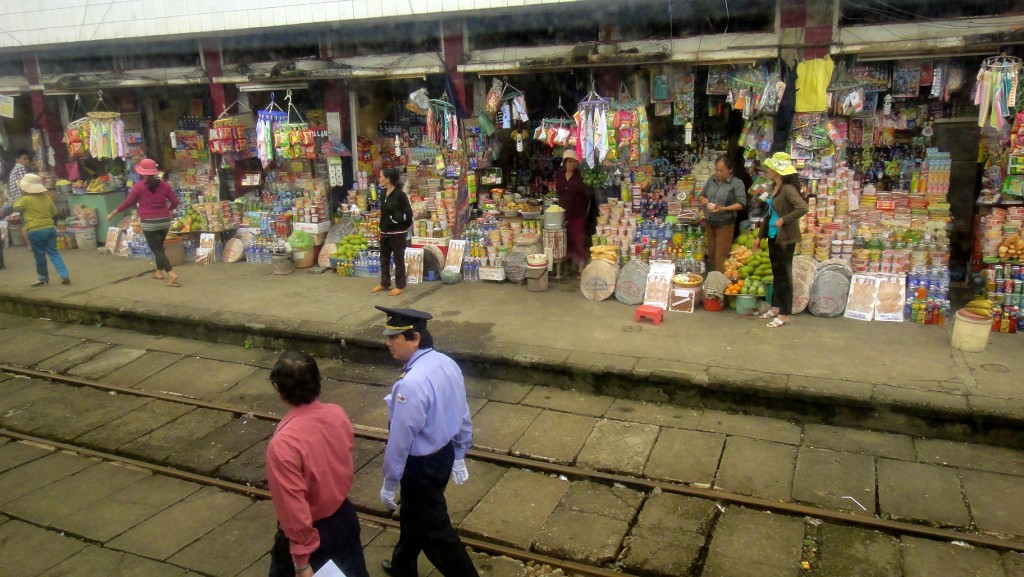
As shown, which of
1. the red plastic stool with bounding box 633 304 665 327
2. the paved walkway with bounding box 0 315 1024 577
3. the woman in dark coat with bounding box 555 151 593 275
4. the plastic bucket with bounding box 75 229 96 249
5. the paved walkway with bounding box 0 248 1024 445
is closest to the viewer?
the paved walkway with bounding box 0 315 1024 577

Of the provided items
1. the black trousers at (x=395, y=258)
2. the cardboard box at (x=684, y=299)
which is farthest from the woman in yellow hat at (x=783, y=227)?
the black trousers at (x=395, y=258)

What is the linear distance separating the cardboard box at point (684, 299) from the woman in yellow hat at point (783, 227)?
0.92 metres

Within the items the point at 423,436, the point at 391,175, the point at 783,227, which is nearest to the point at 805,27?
the point at 783,227

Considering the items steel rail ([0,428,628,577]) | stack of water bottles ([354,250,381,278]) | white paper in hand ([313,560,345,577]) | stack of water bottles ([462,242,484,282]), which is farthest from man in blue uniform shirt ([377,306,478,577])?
stack of water bottles ([354,250,381,278])

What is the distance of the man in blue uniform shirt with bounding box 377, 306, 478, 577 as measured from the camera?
12.5ft

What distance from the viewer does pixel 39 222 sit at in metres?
11.0

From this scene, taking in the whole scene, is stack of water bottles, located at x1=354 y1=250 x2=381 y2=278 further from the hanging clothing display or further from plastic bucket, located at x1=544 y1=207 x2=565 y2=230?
the hanging clothing display

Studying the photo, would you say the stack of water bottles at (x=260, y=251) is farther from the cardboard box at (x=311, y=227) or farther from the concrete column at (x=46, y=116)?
the concrete column at (x=46, y=116)

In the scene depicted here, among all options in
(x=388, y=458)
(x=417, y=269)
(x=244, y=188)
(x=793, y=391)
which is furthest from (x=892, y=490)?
(x=244, y=188)

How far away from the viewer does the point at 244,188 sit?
44.6 feet

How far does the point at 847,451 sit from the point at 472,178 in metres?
6.71

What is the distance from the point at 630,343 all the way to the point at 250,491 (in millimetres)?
4010

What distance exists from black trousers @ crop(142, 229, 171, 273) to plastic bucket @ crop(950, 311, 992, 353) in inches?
410

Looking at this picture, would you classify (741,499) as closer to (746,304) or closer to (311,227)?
(746,304)
